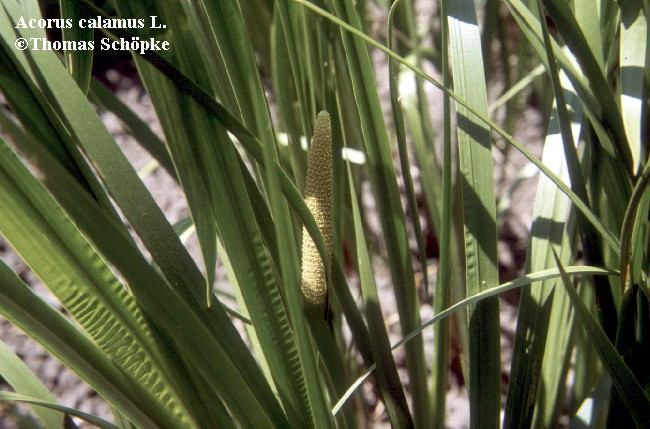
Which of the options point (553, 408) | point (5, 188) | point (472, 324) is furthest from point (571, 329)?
point (5, 188)

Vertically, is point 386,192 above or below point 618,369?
above

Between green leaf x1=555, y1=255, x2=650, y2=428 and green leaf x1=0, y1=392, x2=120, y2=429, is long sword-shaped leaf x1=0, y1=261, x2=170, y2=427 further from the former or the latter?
green leaf x1=555, y1=255, x2=650, y2=428

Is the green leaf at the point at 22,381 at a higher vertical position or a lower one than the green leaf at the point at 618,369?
lower

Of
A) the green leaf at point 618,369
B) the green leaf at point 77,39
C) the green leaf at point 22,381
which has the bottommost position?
the green leaf at point 22,381

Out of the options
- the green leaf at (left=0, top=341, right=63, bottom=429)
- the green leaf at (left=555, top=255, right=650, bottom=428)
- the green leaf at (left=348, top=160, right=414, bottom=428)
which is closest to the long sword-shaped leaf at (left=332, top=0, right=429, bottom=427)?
the green leaf at (left=348, top=160, right=414, bottom=428)

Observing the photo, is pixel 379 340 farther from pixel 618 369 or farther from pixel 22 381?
pixel 22 381

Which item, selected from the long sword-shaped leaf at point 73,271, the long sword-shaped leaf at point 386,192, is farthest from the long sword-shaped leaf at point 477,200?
the long sword-shaped leaf at point 73,271

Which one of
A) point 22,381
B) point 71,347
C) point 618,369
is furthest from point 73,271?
point 618,369

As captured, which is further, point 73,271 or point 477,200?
point 477,200

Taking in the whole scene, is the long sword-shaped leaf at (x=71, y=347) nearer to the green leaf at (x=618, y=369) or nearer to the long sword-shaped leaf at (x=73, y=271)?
the long sword-shaped leaf at (x=73, y=271)

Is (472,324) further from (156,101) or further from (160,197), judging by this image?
(160,197)

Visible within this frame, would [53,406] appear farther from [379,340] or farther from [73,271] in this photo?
[379,340]

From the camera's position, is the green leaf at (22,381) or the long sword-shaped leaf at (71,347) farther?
the green leaf at (22,381)
